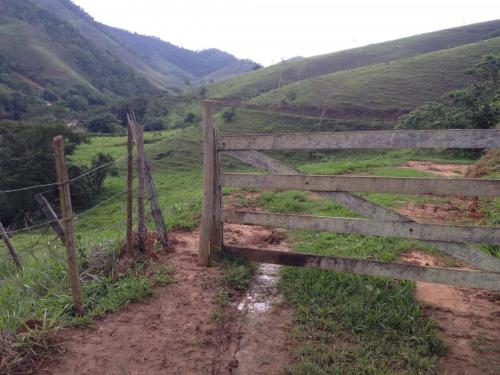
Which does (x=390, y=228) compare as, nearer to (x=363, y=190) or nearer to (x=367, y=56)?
(x=363, y=190)

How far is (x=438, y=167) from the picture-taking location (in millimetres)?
12312

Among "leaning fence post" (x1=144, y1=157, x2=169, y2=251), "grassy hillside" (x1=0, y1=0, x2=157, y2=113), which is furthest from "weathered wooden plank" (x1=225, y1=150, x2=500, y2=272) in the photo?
"grassy hillside" (x1=0, y1=0, x2=157, y2=113)

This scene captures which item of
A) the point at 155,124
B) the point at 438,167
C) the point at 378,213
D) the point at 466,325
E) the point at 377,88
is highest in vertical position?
the point at 377,88

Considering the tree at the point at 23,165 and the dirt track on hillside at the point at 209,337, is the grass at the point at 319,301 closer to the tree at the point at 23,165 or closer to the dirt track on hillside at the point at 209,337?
the dirt track on hillside at the point at 209,337

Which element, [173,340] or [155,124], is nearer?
[173,340]

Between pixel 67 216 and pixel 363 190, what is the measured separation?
8.62ft

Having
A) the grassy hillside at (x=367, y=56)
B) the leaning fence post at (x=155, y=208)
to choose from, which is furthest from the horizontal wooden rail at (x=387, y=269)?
the grassy hillside at (x=367, y=56)

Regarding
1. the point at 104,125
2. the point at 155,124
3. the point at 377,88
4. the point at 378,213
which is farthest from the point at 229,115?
the point at 378,213

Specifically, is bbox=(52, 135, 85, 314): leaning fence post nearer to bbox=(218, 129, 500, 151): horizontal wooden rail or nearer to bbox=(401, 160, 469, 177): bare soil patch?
bbox=(218, 129, 500, 151): horizontal wooden rail

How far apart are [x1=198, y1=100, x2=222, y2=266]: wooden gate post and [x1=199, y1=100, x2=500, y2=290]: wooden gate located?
11mm

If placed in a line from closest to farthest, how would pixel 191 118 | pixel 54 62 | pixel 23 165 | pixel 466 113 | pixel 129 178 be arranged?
pixel 129 178 → pixel 466 113 → pixel 23 165 → pixel 191 118 → pixel 54 62

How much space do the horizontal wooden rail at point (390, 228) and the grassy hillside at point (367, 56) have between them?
4555 centimetres

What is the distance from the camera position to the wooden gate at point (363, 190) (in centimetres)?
345

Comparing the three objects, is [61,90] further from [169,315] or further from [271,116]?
[169,315]
